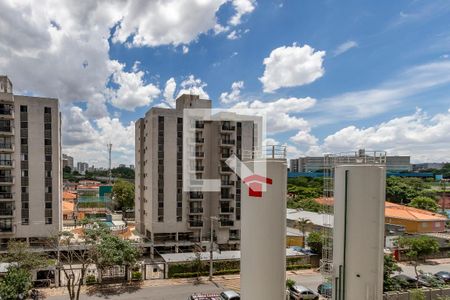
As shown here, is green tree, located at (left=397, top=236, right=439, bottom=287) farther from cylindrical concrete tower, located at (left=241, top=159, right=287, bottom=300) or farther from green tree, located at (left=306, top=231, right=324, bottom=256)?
cylindrical concrete tower, located at (left=241, top=159, right=287, bottom=300)

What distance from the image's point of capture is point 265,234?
8562 millimetres

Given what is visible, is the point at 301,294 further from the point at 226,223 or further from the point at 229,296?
the point at 226,223

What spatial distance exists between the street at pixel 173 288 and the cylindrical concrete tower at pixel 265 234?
13121mm

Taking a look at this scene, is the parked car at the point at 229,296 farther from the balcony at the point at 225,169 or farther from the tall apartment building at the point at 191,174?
the balcony at the point at 225,169

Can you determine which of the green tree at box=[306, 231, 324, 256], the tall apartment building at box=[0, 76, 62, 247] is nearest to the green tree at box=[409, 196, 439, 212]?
the green tree at box=[306, 231, 324, 256]

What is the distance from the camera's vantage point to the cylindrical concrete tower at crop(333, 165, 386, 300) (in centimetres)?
909

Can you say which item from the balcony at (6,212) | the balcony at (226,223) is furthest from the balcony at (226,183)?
the balcony at (6,212)

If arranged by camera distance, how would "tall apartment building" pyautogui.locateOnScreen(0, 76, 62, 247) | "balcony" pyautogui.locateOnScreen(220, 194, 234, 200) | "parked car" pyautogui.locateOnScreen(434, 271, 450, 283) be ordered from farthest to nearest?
"balcony" pyautogui.locateOnScreen(220, 194, 234, 200), "tall apartment building" pyautogui.locateOnScreen(0, 76, 62, 247), "parked car" pyautogui.locateOnScreen(434, 271, 450, 283)

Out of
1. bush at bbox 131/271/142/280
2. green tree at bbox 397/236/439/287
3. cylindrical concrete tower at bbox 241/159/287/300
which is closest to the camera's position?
cylindrical concrete tower at bbox 241/159/287/300

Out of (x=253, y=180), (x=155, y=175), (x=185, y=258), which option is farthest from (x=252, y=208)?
(x=155, y=175)

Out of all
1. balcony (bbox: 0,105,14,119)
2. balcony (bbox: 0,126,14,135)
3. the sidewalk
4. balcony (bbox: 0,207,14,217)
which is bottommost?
the sidewalk

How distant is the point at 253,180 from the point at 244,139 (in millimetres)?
24335

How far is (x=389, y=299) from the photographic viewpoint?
55.5ft

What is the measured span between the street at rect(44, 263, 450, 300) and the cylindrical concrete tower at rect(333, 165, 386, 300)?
1351cm
